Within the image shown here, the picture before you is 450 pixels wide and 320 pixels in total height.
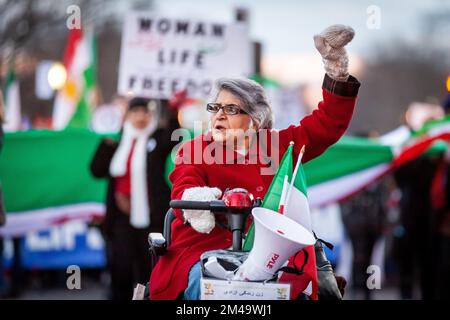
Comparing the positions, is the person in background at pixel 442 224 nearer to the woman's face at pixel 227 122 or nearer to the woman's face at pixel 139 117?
the woman's face at pixel 139 117

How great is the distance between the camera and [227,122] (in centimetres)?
570

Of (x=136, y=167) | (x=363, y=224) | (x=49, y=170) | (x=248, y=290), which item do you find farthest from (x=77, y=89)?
(x=248, y=290)

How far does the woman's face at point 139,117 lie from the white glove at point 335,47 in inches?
184

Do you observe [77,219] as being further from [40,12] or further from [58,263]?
[40,12]

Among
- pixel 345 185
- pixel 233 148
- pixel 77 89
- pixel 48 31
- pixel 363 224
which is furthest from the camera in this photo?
pixel 48 31

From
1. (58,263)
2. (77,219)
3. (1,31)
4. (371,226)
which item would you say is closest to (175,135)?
(77,219)

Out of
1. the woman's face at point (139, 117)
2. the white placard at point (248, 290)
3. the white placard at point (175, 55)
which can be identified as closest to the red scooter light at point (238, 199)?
the white placard at point (248, 290)

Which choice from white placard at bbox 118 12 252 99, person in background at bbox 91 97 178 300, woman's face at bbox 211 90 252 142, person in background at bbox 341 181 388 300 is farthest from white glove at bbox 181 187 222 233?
person in background at bbox 341 181 388 300

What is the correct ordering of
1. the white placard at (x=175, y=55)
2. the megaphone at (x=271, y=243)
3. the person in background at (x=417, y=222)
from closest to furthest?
the megaphone at (x=271, y=243), the white placard at (x=175, y=55), the person in background at (x=417, y=222)

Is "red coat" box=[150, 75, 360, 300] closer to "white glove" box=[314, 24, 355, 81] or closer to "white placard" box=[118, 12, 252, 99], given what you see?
"white glove" box=[314, 24, 355, 81]

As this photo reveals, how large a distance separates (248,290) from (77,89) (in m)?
13.9

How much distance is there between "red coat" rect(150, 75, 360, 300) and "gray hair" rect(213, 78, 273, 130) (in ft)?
0.58

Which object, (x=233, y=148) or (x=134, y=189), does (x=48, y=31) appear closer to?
(x=134, y=189)

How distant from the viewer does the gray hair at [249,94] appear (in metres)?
5.72
